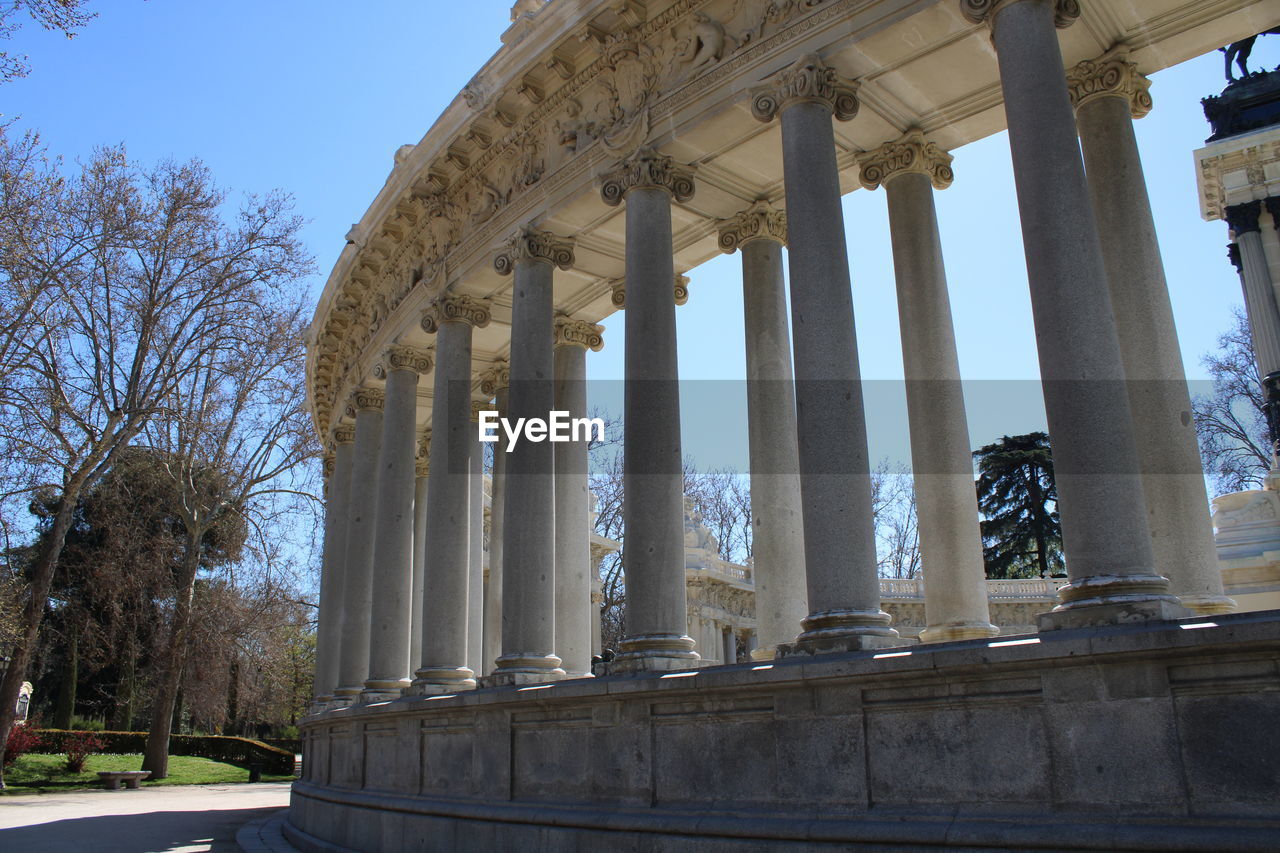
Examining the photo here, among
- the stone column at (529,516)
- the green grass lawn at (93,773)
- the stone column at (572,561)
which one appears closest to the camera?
the stone column at (529,516)

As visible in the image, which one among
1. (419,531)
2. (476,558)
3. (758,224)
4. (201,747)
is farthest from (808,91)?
(201,747)

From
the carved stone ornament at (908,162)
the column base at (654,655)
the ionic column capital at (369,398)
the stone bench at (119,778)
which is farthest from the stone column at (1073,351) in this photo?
the stone bench at (119,778)

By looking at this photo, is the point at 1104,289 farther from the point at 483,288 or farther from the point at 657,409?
the point at 483,288

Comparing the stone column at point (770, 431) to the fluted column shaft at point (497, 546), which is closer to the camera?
the stone column at point (770, 431)

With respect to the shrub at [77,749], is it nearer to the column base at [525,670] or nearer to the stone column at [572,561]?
the stone column at [572,561]

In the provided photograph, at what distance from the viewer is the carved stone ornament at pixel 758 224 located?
25000 millimetres

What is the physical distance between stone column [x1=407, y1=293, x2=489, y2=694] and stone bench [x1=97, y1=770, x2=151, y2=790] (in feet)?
114

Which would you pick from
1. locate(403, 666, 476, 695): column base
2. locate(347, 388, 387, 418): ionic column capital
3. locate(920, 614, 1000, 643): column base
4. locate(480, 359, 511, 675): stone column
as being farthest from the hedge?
locate(920, 614, 1000, 643): column base

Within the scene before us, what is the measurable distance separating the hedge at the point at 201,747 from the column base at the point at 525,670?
50.6m

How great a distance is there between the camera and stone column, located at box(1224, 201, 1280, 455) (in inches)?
1462

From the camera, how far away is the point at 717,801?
51.8 feet

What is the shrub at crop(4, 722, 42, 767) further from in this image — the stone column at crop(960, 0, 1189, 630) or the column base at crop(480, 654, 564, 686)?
the stone column at crop(960, 0, 1189, 630)

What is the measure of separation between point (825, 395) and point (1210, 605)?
24.1ft

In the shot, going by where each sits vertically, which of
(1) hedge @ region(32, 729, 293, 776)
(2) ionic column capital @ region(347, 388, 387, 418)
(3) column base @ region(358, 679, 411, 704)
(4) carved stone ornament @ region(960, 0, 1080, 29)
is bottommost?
(1) hedge @ region(32, 729, 293, 776)
